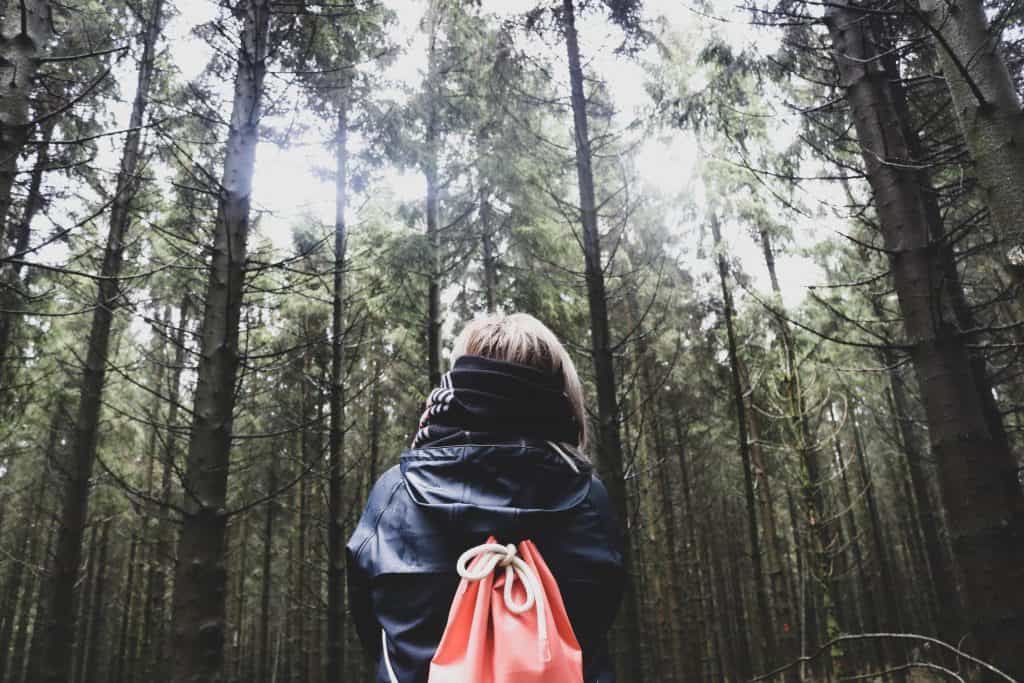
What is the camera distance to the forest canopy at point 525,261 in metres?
3.54

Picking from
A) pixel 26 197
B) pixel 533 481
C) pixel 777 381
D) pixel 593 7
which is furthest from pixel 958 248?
→ pixel 26 197

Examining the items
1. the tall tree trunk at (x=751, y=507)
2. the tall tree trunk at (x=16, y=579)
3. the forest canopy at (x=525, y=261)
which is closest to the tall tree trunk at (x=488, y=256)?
the forest canopy at (x=525, y=261)

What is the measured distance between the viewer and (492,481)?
5.17ft

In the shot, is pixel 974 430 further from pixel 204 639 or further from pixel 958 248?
pixel 958 248

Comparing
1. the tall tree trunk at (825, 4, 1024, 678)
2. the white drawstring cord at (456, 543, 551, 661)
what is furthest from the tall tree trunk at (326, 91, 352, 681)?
the white drawstring cord at (456, 543, 551, 661)

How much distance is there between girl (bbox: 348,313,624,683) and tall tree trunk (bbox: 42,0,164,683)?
246 inches

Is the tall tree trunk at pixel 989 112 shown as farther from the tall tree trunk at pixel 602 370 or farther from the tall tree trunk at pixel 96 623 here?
the tall tree trunk at pixel 96 623

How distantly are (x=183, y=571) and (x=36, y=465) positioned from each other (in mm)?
18081

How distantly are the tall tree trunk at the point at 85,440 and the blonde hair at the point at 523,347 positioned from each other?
6.17 metres

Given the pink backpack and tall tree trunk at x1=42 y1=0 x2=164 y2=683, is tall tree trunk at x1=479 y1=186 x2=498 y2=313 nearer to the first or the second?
tall tree trunk at x1=42 y1=0 x2=164 y2=683

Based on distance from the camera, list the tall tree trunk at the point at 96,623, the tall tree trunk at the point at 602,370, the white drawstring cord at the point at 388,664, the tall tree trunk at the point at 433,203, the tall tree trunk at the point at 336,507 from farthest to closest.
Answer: the tall tree trunk at the point at 96,623 < the tall tree trunk at the point at 433,203 < the tall tree trunk at the point at 336,507 < the tall tree trunk at the point at 602,370 < the white drawstring cord at the point at 388,664

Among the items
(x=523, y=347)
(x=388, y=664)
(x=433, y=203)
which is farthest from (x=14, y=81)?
(x=433, y=203)

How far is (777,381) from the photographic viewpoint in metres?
11.3

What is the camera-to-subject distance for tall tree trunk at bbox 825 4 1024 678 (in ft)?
10.3
